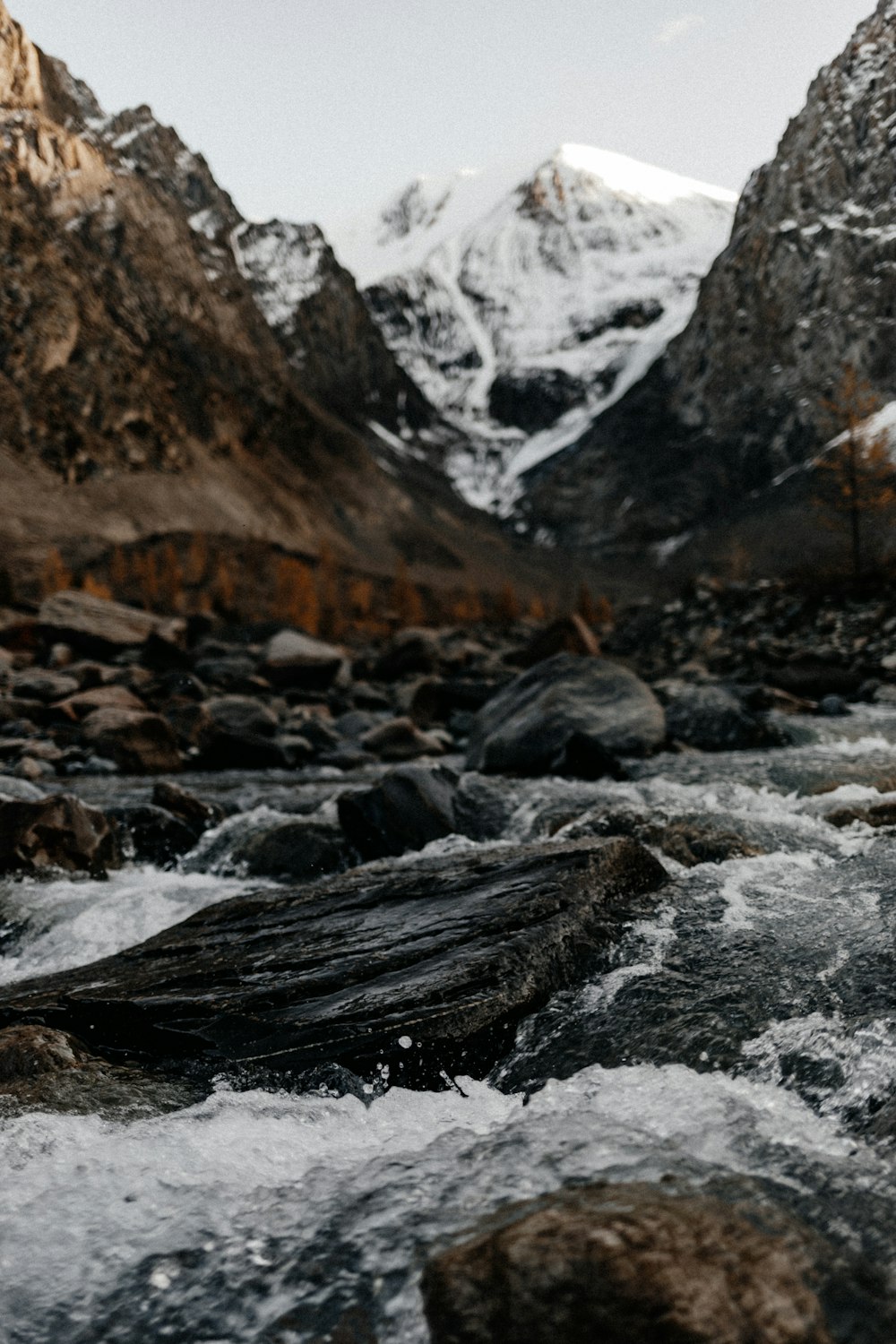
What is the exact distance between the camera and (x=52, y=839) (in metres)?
7.98

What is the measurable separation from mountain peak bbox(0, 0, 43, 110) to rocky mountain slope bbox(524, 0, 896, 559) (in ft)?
402

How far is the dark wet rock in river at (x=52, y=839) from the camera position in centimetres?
776

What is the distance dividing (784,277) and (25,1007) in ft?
580

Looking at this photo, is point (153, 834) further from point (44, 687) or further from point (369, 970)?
point (44, 687)

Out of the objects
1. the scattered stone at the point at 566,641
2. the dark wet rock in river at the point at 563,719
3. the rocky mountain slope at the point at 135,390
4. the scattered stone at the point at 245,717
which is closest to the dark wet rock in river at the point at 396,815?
the dark wet rock in river at the point at 563,719

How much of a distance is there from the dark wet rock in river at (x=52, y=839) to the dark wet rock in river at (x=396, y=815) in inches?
98.8

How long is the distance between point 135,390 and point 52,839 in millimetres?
103757

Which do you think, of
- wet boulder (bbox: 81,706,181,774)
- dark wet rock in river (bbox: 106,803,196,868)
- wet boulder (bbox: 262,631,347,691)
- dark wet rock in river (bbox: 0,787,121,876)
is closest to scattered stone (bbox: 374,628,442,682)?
wet boulder (bbox: 262,631,347,691)

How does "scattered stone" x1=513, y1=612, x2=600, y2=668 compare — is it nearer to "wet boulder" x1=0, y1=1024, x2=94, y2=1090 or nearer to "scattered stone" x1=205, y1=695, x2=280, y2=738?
"scattered stone" x1=205, y1=695, x2=280, y2=738

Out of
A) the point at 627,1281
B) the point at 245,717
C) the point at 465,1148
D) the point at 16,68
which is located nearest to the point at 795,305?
the point at 16,68

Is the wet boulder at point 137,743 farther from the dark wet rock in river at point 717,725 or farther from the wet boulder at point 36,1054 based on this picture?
the wet boulder at point 36,1054

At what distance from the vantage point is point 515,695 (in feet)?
46.0

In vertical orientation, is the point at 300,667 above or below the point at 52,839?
above

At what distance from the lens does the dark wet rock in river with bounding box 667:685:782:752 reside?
1326 centimetres
